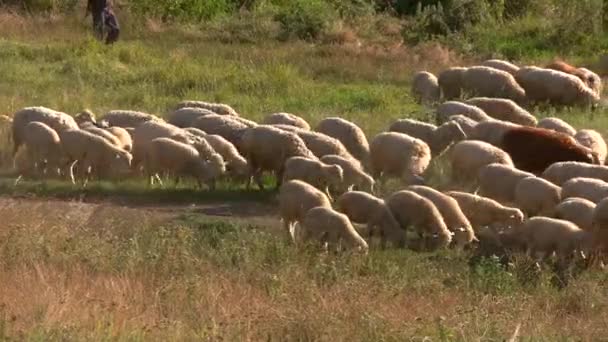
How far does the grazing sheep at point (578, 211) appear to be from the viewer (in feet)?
34.5

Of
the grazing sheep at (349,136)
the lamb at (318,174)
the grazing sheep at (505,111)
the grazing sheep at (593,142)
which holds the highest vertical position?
the lamb at (318,174)

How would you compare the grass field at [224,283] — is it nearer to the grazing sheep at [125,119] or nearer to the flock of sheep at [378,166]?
the flock of sheep at [378,166]

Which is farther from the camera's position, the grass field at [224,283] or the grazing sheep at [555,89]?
the grazing sheep at [555,89]

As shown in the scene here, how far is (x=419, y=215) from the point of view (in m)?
10.6

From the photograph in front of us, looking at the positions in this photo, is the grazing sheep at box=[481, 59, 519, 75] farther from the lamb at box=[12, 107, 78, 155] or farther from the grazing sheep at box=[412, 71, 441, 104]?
the lamb at box=[12, 107, 78, 155]

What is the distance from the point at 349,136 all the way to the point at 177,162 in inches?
78.3

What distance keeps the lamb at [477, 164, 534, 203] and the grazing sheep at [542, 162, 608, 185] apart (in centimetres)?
31

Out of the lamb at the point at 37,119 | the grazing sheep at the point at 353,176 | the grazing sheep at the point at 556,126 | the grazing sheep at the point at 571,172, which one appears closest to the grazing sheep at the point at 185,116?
the lamb at the point at 37,119

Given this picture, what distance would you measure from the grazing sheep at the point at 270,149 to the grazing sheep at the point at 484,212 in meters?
1.78

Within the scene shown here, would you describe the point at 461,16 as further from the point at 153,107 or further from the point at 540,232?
the point at 540,232

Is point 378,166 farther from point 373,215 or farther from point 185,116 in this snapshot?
point 185,116

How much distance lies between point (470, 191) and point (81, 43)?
12.1m

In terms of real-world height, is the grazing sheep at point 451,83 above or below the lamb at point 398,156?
below

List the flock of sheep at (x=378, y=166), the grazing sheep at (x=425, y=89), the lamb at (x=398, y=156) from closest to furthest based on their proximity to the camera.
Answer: the flock of sheep at (x=378, y=166)
the lamb at (x=398, y=156)
the grazing sheep at (x=425, y=89)
